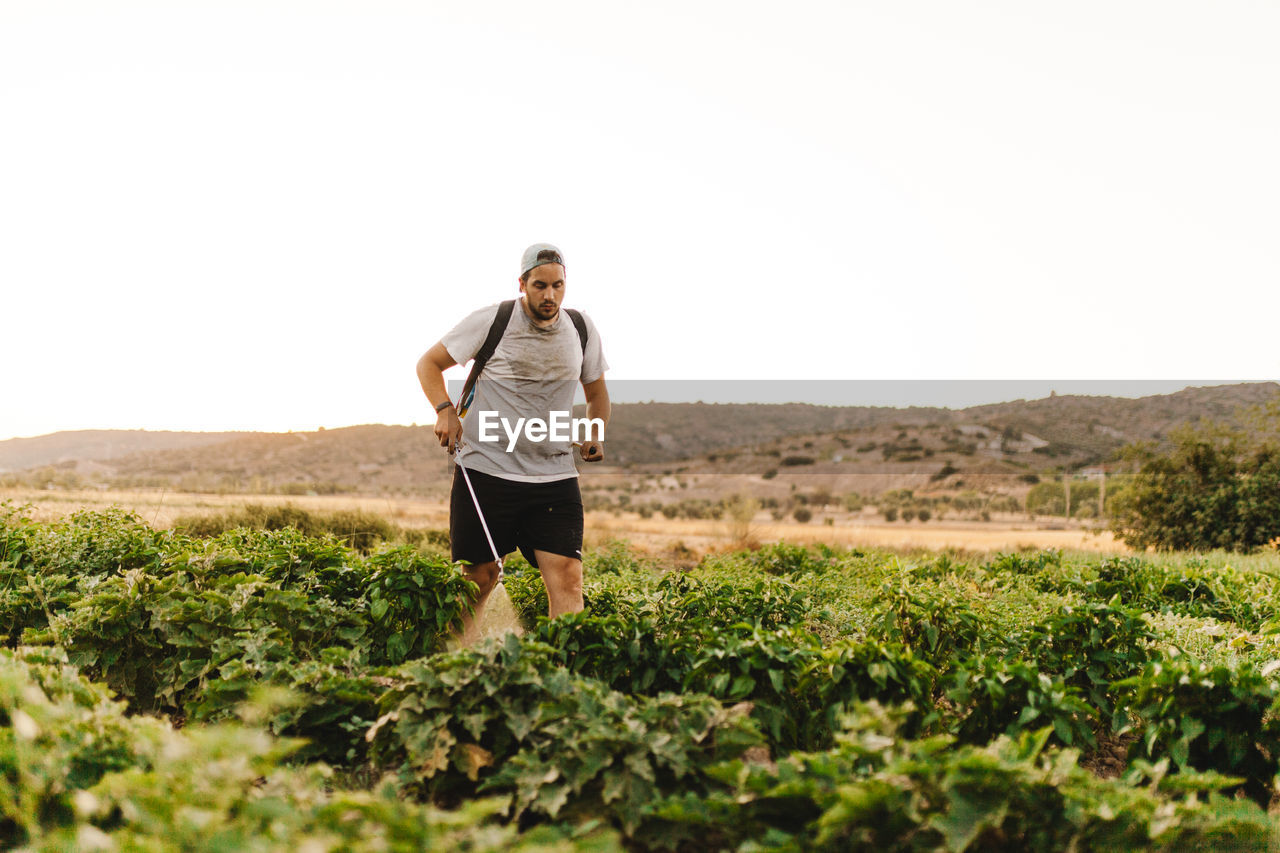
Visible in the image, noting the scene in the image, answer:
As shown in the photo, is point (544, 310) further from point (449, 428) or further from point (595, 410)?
point (595, 410)

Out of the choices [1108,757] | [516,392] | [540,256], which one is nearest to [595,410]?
[516,392]

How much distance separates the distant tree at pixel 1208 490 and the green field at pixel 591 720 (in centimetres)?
1254

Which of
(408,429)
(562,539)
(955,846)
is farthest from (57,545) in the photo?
(408,429)

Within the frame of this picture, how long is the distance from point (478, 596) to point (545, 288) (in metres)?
1.67

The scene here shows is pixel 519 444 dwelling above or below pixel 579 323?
below

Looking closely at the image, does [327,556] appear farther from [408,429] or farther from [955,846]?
[408,429]

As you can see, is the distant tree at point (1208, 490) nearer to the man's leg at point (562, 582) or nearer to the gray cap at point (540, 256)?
the man's leg at point (562, 582)

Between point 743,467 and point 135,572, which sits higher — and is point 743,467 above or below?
below

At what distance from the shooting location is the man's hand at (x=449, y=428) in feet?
14.6

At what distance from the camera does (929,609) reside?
4344mm

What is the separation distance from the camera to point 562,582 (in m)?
4.55

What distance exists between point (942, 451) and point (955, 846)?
43058 mm

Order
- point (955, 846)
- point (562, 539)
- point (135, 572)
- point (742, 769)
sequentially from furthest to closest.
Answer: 1. point (562, 539)
2. point (135, 572)
3. point (742, 769)
4. point (955, 846)

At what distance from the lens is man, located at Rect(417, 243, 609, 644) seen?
4551 mm
